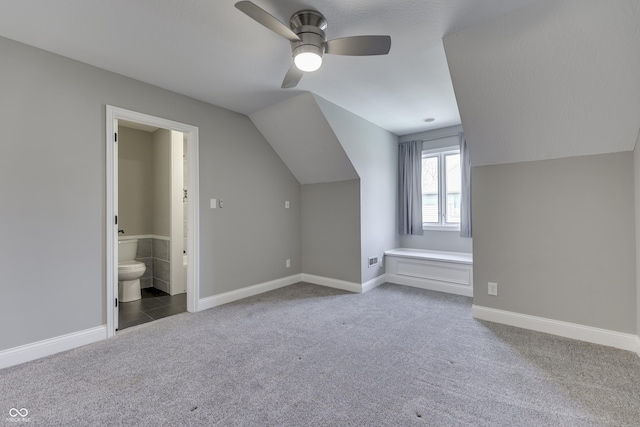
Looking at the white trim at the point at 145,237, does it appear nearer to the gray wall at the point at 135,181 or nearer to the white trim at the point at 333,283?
the gray wall at the point at 135,181

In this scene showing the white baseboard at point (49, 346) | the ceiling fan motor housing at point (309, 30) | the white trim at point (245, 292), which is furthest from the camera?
the white trim at point (245, 292)

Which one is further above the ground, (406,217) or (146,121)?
(146,121)

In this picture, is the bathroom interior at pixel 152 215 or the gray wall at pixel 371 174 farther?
the bathroom interior at pixel 152 215

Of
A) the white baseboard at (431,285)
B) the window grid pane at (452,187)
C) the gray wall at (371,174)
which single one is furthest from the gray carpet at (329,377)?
the window grid pane at (452,187)

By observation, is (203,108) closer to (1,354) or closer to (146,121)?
(146,121)

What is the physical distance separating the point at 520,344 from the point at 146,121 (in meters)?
4.00

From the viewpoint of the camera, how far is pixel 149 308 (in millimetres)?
3365

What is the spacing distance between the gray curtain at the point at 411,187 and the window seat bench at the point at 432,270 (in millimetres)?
454

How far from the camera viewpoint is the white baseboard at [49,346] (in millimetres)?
2080

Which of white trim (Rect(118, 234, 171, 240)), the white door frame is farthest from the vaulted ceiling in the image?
white trim (Rect(118, 234, 171, 240))

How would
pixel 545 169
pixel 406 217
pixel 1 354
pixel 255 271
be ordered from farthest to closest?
pixel 406 217 → pixel 255 271 → pixel 545 169 → pixel 1 354

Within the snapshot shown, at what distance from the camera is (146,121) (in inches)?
112

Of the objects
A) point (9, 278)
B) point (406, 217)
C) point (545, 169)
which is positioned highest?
point (545, 169)

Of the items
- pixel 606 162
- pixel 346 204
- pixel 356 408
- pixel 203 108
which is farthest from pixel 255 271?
pixel 606 162
